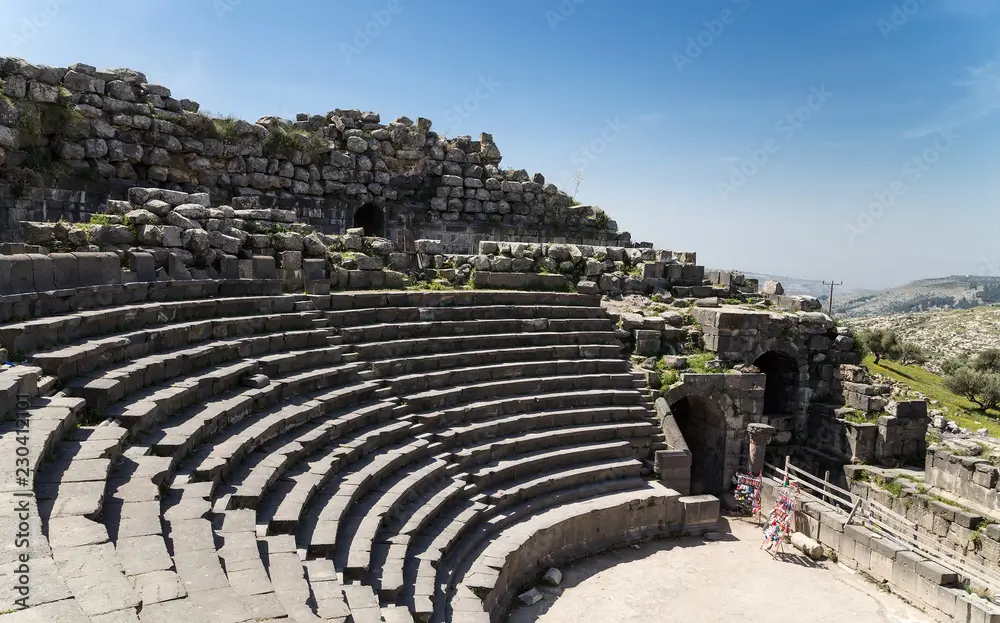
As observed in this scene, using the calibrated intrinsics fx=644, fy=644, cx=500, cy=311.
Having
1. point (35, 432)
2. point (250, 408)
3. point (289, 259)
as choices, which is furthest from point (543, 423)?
point (35, 432)

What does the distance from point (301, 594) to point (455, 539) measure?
4.18 meters

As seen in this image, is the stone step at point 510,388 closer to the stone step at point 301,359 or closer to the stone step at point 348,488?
the stone step at point 348,488

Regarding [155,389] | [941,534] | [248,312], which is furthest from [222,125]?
[941,534]

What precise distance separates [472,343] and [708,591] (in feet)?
22.0

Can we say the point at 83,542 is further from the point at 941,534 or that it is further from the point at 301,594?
the point at 941,534

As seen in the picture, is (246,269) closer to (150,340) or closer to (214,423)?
(150,340)

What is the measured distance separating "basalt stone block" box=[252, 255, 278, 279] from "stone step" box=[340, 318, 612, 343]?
75.9 inches

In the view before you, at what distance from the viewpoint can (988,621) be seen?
9.89 meters

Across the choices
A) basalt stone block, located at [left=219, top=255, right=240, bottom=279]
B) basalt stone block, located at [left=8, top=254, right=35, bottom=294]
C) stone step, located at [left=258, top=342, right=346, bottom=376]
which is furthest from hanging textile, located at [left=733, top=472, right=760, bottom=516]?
basalt stone block, located at [left=8, top=254, right=35, bottom=294]

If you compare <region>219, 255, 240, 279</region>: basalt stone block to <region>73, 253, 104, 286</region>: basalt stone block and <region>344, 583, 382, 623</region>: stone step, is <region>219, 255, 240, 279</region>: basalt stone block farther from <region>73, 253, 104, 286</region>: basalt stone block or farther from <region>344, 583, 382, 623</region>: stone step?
<region>344, 583, 382, 623</region>: stone step

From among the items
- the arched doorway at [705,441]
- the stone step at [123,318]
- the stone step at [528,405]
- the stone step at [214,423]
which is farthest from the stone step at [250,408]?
the arched doorway at [705,441]

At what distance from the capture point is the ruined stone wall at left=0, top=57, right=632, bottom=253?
14.0 meters

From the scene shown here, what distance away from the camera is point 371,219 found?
69.7 feet

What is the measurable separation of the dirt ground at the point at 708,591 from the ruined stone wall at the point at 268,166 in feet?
34.9
